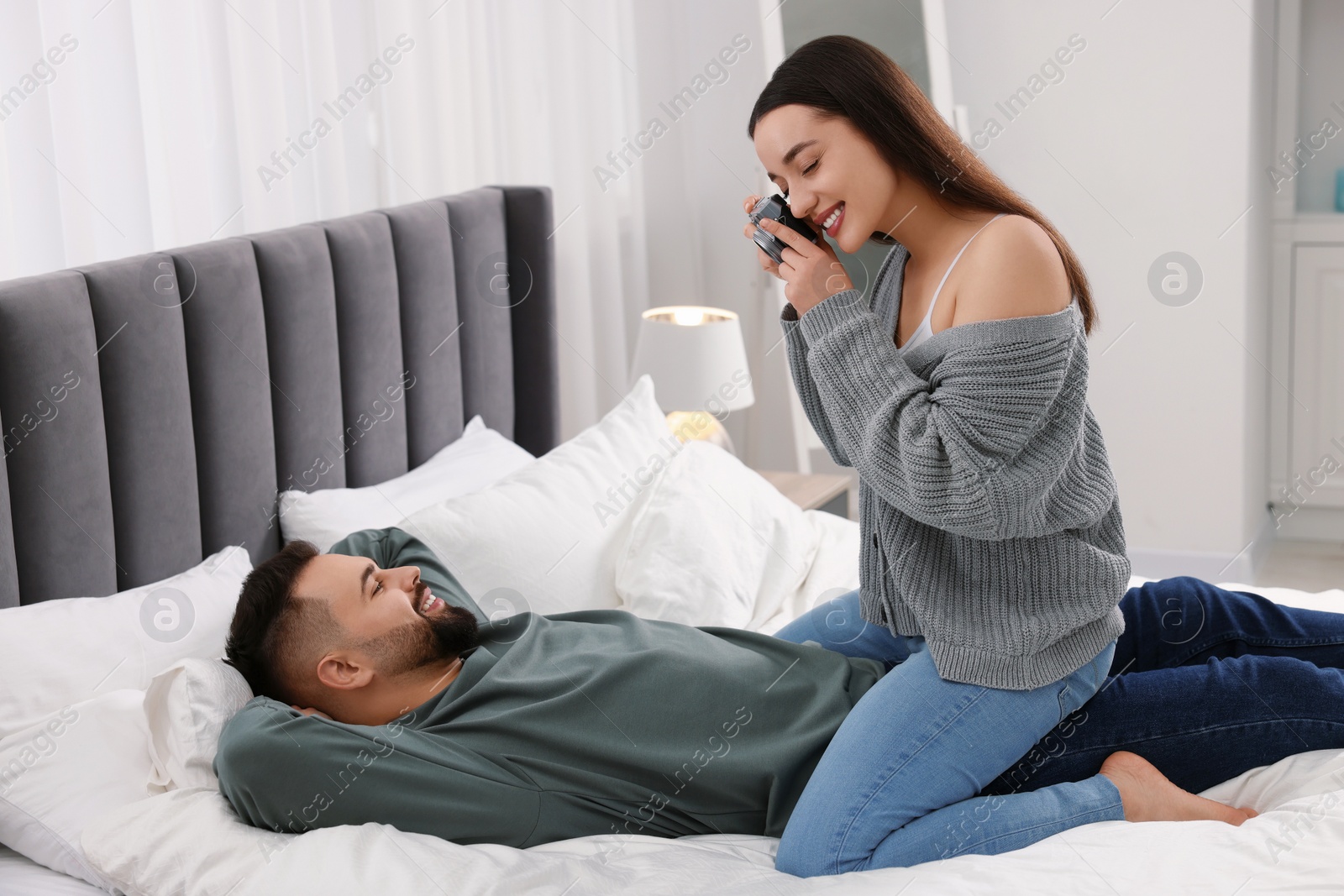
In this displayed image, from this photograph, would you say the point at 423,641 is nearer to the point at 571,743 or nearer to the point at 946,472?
the point at 571,743

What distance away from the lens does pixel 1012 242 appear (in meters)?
1.21

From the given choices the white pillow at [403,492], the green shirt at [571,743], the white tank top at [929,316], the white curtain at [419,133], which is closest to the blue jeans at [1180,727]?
the green shirt at [571,743]

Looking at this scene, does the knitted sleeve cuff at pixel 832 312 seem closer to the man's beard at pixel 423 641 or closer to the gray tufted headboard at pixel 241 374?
the man's beard at pixel 423 641

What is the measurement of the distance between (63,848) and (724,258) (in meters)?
2.78

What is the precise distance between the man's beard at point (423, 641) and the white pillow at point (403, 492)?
41 cm

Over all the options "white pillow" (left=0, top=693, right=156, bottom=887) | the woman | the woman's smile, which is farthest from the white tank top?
"white pillow" (left=0, top=693, right=156, bottom=887)

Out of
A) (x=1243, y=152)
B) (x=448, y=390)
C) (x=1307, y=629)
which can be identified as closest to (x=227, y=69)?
(x=448, y=390)

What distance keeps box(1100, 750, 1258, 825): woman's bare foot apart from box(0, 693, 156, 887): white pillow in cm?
108

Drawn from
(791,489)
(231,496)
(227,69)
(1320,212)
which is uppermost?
(227,69)

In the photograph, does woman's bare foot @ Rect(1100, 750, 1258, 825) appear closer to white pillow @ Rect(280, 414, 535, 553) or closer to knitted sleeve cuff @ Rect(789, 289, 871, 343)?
knitted sleeve cuff @ Rect(789, 289, 871, 343)

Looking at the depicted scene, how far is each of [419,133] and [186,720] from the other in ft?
4.86

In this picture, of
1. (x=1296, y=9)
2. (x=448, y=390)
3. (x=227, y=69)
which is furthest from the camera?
(x=1296, y=9)

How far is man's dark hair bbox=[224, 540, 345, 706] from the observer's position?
1406mm

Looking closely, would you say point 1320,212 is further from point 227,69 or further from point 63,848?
point 63,848
